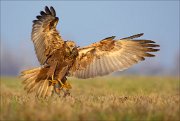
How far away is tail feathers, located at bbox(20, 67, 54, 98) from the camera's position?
10.2m

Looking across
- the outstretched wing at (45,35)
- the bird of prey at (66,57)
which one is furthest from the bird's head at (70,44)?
the outstretched wing at (45,35)

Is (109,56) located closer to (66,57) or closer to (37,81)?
(66,57)

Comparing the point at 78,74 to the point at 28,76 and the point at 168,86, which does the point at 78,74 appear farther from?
the point at 168,86

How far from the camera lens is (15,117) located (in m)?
6.53

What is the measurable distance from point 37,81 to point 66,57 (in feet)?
2.64

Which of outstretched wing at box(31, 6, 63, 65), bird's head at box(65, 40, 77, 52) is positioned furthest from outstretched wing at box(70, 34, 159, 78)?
outstretched wing at box(31, 6, 63, 65)

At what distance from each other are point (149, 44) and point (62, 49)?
1788 millimetres

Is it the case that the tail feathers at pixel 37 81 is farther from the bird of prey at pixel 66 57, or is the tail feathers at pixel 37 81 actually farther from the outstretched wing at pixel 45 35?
the outstretched wing at pixel 45 35

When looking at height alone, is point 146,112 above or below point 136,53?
below

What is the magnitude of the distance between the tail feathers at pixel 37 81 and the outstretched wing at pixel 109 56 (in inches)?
24.8

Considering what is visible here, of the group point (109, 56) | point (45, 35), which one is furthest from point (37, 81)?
point (109, 56)

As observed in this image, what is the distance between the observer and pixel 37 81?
10312mm

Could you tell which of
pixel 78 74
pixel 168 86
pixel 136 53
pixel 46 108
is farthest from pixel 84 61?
pixel 168 86

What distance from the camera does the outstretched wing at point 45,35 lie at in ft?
33.6
